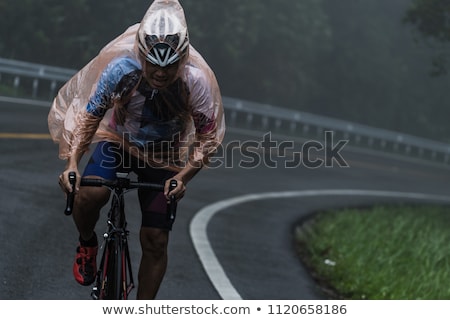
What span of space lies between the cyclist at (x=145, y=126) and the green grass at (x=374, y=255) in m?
3.60

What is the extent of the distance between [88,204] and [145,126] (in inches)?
23.7

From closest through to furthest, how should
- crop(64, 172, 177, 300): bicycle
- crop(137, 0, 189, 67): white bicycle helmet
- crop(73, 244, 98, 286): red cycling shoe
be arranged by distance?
crop(137, 0, 189, 67): white bicycle helmet → crop(64, 172, 177, 300): bicycle → crop(73, 244, 98, 286): red cycling shoe

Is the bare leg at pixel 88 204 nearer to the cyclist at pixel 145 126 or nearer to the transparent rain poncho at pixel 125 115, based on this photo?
the cyclist at pixel 145 126

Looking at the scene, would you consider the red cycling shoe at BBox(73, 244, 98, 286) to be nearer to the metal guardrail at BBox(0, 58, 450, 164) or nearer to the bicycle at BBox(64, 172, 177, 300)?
the bicycle at BBox(64, 172, 177, 300)

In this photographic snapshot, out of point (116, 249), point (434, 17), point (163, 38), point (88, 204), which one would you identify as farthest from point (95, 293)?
point (434, 17)

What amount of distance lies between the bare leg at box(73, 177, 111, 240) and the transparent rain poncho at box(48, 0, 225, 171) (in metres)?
0.26

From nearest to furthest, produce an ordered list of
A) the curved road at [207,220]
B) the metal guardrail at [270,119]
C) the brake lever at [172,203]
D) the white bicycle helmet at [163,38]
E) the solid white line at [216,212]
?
the white bicycle helmet at [163,38] < the brake lever at [172,203] < the curved road at [207,220] < the solid white line at [216,212] < the metal guardrail at [270,119]

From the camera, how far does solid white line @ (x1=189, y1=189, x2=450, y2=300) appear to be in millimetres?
9577

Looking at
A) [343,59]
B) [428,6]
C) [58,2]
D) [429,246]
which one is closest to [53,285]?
[429,246]

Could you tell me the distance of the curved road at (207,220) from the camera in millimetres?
9180

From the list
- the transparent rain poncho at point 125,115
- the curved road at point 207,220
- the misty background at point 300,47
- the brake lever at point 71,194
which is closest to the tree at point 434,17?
the misty background at point 300,47

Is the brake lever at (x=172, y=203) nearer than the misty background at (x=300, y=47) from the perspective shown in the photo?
Yes

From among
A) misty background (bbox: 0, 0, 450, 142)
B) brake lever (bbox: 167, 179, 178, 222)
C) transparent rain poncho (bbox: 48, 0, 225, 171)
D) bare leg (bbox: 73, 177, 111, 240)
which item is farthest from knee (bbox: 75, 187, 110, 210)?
misty background (bbox: 0, 0, 450, 142)
